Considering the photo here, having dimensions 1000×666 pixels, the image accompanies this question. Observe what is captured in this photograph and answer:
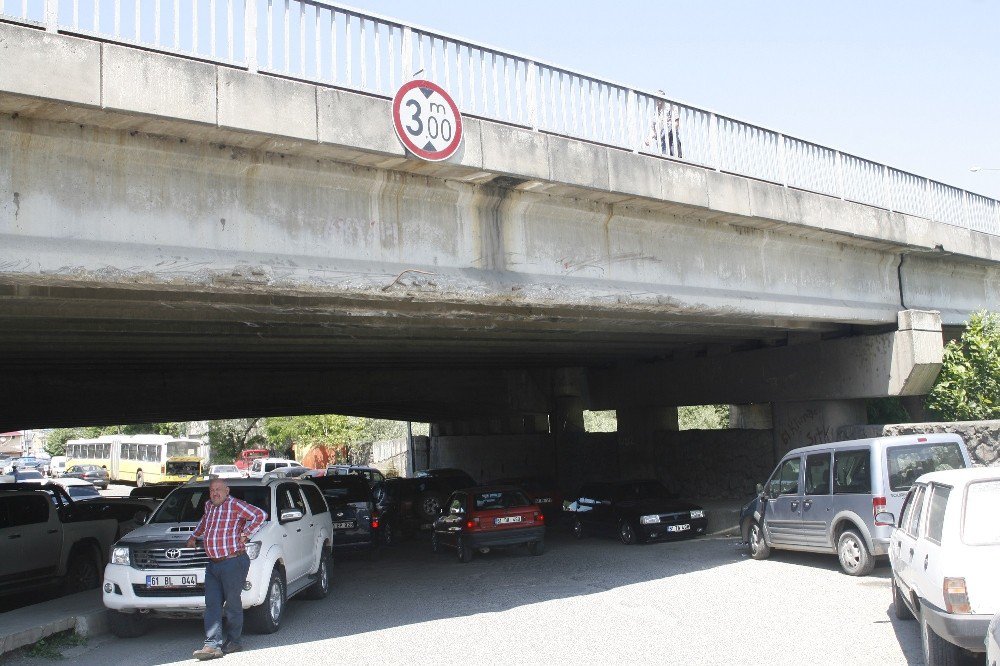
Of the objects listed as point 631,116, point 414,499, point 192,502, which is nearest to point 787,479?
point 631,116

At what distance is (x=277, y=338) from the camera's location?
14820 mm

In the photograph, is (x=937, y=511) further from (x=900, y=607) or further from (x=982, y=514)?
(x=900, y=607)

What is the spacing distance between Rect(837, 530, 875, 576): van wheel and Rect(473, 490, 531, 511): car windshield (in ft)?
20.3

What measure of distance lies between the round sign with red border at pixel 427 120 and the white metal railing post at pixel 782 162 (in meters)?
6.76

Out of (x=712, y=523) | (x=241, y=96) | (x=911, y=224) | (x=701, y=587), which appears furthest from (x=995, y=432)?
(x=241, y=96)

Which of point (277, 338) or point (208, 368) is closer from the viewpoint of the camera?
point (277, 338)

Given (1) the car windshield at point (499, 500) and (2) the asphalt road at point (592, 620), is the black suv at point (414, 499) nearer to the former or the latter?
(1) the car windshield at point (499, 500)

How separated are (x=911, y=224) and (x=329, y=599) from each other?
A: 12536mm

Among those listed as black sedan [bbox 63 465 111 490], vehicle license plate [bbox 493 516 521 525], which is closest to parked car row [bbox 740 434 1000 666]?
vehicle license plate [bbox 493 516 521 525]

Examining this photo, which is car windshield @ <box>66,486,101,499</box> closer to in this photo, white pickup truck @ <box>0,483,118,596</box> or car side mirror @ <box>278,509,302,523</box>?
white pickup truck @ <box>0,483,118,596</box>

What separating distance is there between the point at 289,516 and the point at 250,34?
5647 millimetres

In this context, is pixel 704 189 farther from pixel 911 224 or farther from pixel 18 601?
pixel 18 601

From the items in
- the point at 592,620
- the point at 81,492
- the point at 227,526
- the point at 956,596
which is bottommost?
the point at 81,492

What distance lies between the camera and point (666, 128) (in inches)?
497
